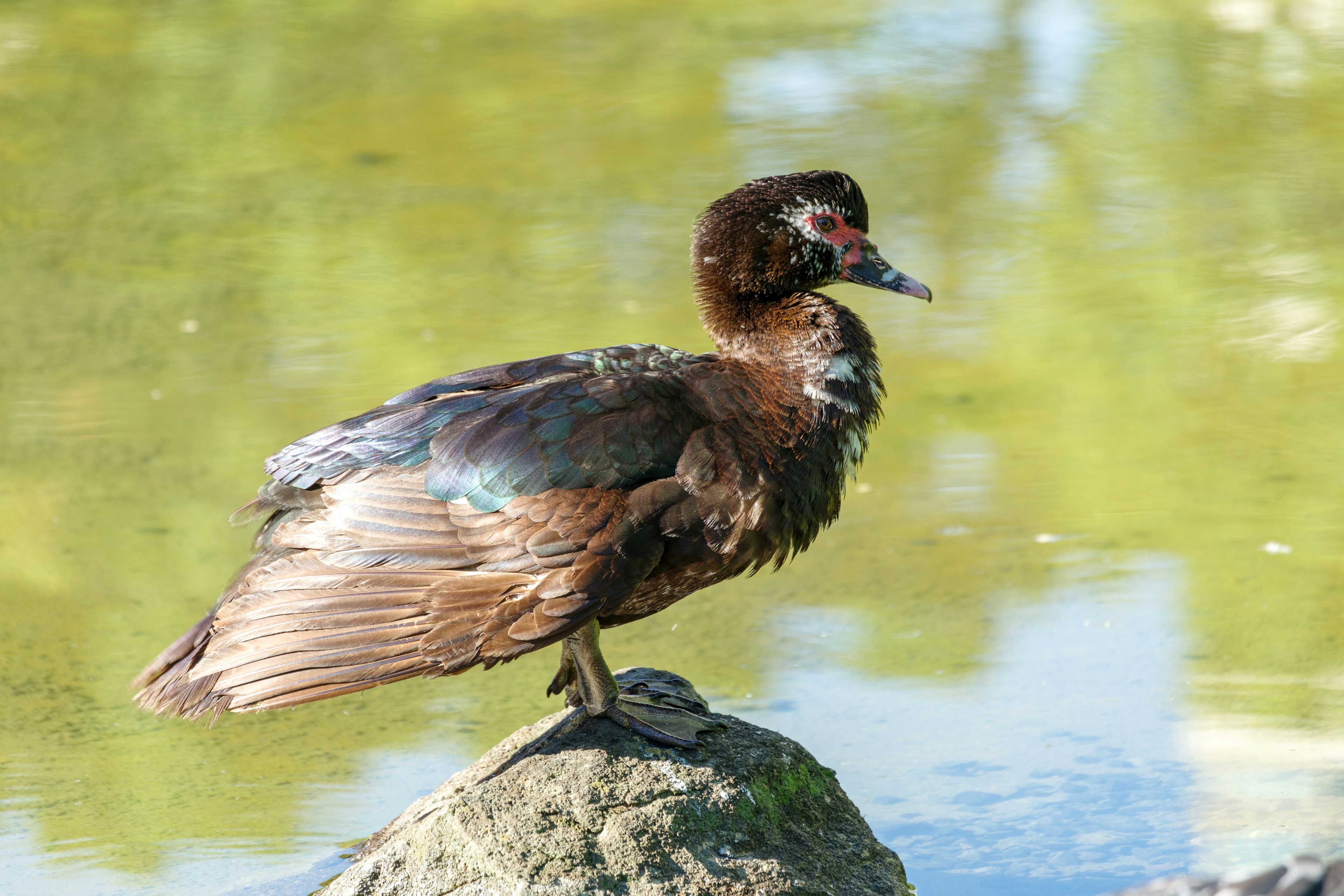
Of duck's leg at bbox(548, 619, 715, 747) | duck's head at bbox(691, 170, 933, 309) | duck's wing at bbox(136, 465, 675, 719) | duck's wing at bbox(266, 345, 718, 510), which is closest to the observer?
duck's wing at bbox(136, 465, 675, 719)

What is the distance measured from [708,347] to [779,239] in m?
3.59

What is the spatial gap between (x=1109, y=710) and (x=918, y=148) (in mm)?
5977

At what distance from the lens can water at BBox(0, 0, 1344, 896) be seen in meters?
5.04

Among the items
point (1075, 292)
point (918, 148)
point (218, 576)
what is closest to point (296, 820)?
point (218, 576)

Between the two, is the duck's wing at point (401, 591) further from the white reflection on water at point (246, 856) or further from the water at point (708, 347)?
the water at point (708, 347)

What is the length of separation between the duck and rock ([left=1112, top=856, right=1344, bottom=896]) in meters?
1.29

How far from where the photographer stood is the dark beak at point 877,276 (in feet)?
14.7

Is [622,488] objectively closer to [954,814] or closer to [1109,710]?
[954,814]

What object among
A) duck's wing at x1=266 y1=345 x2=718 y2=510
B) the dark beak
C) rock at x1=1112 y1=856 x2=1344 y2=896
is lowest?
rock at x1=1112 y1=856 x2=1344 y2=896

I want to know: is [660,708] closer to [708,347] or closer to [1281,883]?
[1281,883]

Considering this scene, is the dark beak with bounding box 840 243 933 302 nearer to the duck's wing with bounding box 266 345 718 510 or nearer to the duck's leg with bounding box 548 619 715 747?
the duck's wing with bounding box 266 345 718 510

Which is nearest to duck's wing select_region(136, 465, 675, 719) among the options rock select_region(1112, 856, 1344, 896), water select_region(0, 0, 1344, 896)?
water select_region(0, 0, 1344, 896)

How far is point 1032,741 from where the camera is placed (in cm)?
521

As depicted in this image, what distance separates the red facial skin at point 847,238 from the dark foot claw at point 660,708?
1.30 meters
